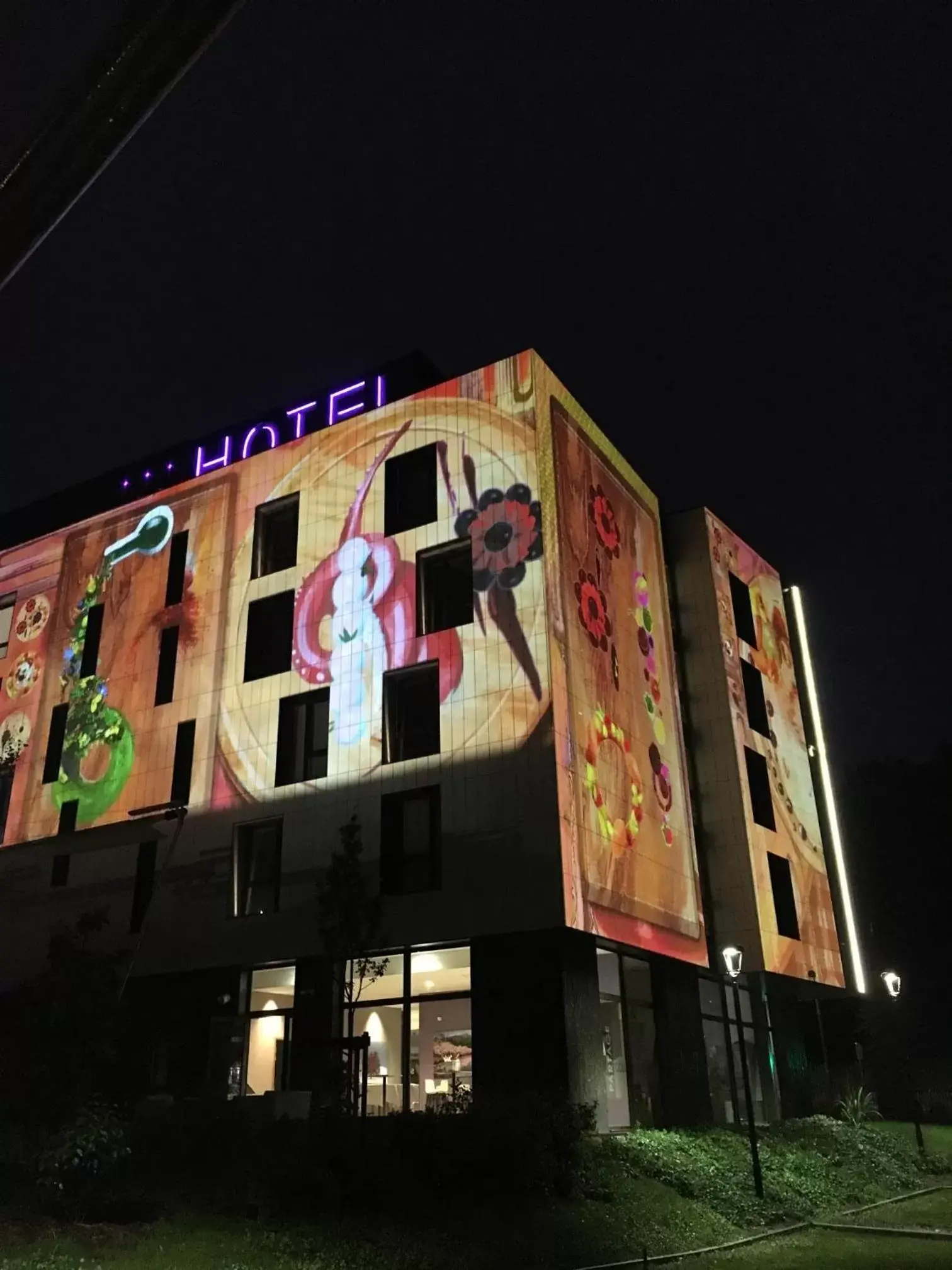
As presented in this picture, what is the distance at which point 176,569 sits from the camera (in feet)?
132

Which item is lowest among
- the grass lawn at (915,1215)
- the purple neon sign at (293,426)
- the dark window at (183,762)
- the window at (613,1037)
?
the grass lawn at (915,1215)

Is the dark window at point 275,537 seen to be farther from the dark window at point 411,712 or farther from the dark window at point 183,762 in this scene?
the dark window at point 411,712

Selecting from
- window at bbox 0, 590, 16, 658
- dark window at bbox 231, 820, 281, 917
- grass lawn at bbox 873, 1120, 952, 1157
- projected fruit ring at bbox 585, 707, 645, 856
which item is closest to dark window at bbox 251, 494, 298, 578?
dark window at bbox 231, 820, 281, 917

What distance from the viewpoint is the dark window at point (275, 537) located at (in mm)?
38094

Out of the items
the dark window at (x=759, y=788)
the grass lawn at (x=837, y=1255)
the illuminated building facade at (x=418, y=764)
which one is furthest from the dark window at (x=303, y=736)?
the grass lawn at (x=837, y=1255)

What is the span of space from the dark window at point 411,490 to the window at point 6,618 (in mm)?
20191

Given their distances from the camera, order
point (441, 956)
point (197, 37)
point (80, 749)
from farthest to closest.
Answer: point (80, 749) → point (441, 956) → point (197, 37)

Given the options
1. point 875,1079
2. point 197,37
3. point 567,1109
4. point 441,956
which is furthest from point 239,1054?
point 875,1079

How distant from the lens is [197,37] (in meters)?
5.21

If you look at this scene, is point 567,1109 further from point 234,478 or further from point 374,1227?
point 234,478

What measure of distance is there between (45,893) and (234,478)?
17.6 meters

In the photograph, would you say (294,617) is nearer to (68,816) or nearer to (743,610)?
(68,816)

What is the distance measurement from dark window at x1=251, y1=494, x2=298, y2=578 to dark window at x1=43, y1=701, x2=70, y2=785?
10454 millimetres

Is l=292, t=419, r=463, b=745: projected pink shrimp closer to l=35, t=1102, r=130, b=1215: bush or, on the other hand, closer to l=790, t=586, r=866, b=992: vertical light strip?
l=35, t=1102, r=130, b=1215: bush
